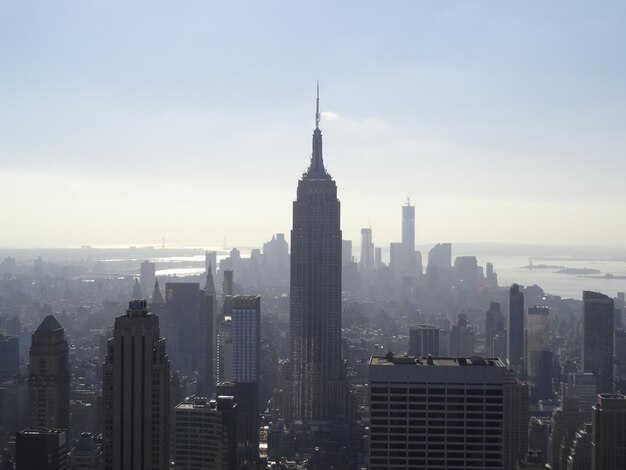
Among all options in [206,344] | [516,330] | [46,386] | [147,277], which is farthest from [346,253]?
[46,386]

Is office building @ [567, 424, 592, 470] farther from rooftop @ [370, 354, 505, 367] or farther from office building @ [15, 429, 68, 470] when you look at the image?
office building @ [15, 429, 68, 470]

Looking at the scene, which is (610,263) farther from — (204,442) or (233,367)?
(204,442)

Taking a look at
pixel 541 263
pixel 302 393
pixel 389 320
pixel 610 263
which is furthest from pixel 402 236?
pixel 302 393

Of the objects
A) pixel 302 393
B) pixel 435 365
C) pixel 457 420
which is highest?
pixel 435 365

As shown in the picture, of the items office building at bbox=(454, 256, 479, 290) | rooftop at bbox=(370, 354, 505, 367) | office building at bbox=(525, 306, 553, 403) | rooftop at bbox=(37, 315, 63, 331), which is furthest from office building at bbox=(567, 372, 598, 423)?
office building at bbox=(454, 256, 479, 290)

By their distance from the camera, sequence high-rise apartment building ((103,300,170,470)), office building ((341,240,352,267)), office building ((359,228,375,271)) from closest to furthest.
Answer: high-rise apartment building ((103,300,170,470)), office building ((341,240,352,267)), office building ((359,228,375,271))

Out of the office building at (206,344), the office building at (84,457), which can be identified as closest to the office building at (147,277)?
the office building at (206,344)
